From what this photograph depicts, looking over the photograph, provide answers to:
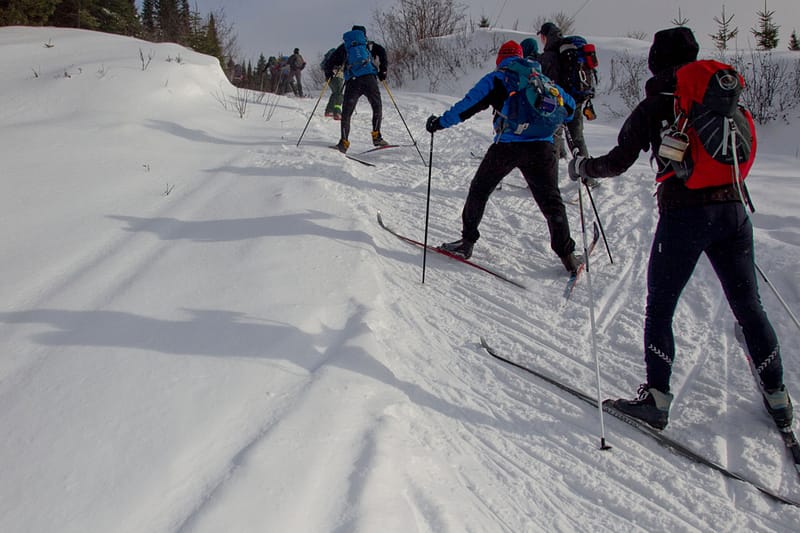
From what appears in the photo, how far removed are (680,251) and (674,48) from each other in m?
0.99

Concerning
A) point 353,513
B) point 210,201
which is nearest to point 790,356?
point 353,513

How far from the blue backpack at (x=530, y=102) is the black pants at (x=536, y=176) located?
128mm

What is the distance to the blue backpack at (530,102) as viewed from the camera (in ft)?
12.0

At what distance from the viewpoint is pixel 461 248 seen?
4.48 meters

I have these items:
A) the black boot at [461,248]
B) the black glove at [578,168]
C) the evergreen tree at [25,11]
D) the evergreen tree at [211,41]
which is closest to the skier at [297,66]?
the evergreen tree at [25,11]

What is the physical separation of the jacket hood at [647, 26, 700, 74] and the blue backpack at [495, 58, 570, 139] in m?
1.18

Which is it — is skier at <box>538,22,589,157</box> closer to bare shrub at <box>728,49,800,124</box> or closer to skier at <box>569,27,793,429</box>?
skier at <box>569,27,793,429</box>

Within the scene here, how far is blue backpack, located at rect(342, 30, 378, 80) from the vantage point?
725 cm

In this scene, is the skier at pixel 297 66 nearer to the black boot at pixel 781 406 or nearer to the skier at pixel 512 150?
the skier at pixel 512 150

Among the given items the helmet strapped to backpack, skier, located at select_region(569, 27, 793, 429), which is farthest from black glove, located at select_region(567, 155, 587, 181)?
the helmet strapped to backpack

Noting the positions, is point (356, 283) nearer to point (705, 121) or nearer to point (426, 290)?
point (426, 290)

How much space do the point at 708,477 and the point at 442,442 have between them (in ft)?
4.09

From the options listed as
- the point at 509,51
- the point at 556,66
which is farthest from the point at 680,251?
the point at 556,66

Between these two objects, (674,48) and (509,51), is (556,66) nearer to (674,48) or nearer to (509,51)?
(509,51)
